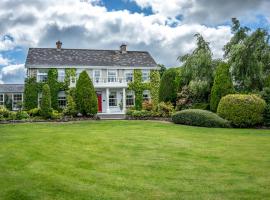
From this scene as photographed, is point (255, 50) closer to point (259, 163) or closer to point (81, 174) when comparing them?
point (259, 163)

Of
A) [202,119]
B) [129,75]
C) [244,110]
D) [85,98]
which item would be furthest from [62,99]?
[244,110]

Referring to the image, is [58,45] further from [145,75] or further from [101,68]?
[145,75]

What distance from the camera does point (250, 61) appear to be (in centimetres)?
2750

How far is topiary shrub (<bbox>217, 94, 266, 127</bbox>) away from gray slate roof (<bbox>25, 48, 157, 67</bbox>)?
19416 mm

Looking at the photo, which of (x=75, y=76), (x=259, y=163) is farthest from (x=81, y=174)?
(x=75, y=76)

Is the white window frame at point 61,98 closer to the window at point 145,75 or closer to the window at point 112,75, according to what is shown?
the window at point 112,75

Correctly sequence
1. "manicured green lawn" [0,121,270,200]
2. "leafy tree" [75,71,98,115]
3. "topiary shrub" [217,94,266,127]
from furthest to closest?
"leafy tree" [75,71,98,115]
"topiary shrub" [217,94,266,127]
"manicured green lawn" [0,121,270,200]

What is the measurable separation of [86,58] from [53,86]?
18.7ft

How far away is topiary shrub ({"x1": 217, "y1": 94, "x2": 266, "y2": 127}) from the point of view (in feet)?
74.6

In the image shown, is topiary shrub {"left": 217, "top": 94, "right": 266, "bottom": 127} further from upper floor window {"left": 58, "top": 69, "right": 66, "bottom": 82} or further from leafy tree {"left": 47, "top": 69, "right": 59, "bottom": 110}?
upper floor window {"left": 58, "top": 69, "right": 66, "bottom": 82}

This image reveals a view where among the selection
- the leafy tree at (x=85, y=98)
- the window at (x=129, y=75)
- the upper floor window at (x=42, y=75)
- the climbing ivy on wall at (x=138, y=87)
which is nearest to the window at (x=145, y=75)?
the climbing ivy on wall at (x=138, y=87)

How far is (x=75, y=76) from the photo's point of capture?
38.8 metres

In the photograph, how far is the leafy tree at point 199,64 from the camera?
31078 millimetres

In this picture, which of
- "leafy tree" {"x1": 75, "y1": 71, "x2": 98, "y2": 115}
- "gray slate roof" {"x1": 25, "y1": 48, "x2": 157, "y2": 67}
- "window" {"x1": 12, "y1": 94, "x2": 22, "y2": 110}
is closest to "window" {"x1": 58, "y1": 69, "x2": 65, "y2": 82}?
"gray slate roof" {"x1": 25, "y1": 48, "x2": 157, "y2": 67}
